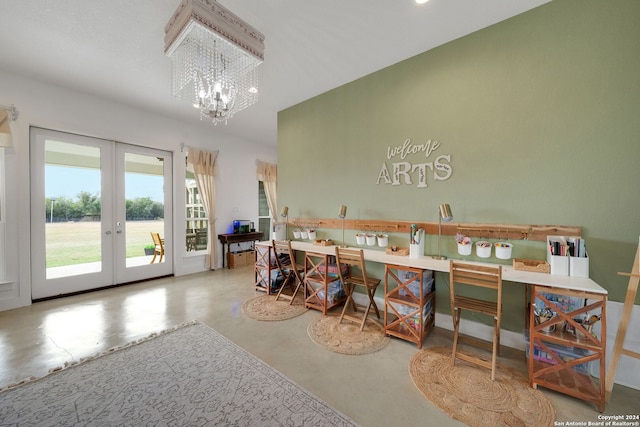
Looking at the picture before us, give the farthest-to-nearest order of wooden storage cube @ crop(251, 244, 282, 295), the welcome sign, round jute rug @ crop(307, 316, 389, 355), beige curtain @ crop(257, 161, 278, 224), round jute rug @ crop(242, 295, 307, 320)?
beige curtain @ crop(257, 161, 278, 224) → wooden storage cube @ crop(251, 244, 282, 295) → round jute rug @ crop(242, 295, 307, 320) → the welcome sign → round jute rug @ crop(307, 316, 389, 355)

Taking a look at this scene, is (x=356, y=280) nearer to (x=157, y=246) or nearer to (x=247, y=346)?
(x=247, y=346)

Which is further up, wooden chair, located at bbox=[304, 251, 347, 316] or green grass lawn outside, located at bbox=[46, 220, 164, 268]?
green grass lawn outside, located at bbox=[46, 220, 164, 268]

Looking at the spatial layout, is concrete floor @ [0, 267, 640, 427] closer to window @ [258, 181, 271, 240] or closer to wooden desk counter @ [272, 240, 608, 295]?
wooden desk counter @ [272, 240, 608, 295]

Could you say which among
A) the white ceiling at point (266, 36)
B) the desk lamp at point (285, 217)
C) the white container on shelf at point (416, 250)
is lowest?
the white container on shelf at point (416, 250)

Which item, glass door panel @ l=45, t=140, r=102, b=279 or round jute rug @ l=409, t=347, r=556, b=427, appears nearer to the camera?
round jute rug @ l=409, t=347, r=556, b=427

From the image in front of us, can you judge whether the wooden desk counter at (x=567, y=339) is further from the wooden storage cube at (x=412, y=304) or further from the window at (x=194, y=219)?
the window at (x=194, y=219)

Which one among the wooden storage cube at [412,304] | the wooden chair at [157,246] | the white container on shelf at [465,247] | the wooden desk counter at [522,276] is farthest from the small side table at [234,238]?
the white container on shelf at [465,247]

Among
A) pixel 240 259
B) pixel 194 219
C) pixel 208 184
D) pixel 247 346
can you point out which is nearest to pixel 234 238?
pixel 240 259

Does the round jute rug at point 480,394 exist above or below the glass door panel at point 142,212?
below

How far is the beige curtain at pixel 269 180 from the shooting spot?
602cm

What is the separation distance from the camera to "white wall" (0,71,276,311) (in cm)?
302

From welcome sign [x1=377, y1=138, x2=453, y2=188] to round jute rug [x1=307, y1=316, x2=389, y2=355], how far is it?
1.68 m

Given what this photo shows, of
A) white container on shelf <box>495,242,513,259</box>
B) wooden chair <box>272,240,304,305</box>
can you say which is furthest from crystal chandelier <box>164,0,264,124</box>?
white container on shelf <box>495,242,513,259</box>

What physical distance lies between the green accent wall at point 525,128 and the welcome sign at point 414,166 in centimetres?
4
